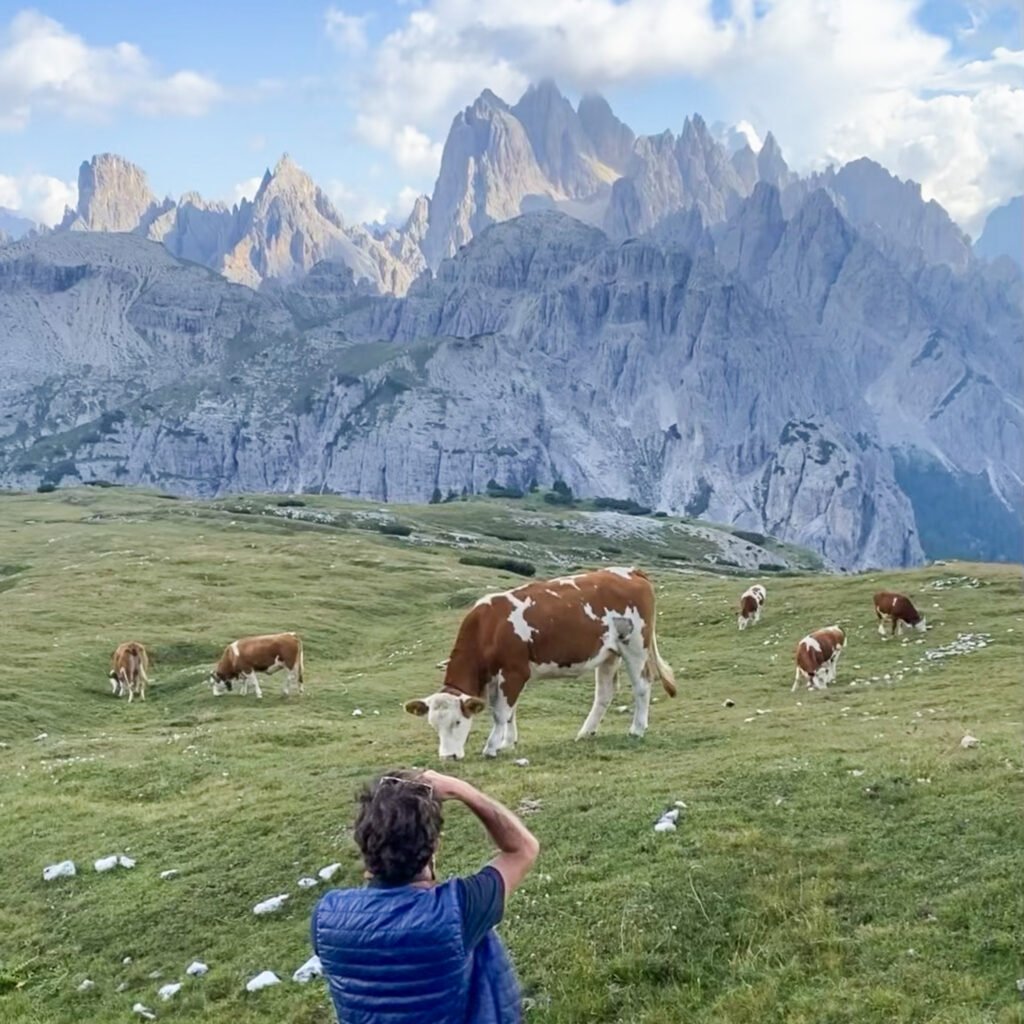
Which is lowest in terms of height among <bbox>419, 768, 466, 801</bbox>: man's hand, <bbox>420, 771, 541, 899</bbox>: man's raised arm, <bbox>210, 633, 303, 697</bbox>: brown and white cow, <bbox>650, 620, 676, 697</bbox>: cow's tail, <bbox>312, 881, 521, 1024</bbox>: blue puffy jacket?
<bbox>210, 633, 303, 697</bbox>: brown and white cow

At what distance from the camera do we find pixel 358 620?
55.7 meters

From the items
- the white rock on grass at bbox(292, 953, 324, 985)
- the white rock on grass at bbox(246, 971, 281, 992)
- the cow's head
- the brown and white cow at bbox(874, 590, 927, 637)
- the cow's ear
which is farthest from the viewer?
the brown and white cow at bbox(874, 590, 927, 637)

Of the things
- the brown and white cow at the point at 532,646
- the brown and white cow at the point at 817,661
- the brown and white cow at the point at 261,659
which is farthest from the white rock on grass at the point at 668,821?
the brown and white cow at the point at 261,659

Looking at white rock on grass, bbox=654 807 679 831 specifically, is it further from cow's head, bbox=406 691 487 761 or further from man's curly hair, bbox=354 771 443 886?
man's curly hair, bbox=354 771 443 886

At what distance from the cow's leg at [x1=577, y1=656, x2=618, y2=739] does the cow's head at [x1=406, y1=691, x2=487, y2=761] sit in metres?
3.13

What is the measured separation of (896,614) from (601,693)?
21651 mm

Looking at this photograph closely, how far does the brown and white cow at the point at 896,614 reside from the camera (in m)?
38.3

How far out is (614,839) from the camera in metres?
13.1

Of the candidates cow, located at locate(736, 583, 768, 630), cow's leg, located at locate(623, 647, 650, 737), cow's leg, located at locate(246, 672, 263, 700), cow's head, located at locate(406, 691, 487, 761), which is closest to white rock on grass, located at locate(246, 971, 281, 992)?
cow's head, located at locate(406, 691, 487, 761)

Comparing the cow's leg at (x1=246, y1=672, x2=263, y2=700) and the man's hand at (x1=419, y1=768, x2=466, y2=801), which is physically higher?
the man's hand at (x1=419, y1=768, x2=466, y2=801)

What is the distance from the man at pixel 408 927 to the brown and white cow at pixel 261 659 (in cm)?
3114

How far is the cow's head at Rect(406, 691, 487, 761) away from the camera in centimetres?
1853

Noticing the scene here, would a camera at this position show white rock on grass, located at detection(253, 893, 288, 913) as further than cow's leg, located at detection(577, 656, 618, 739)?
No

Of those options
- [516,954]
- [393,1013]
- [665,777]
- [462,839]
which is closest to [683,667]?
[665,777]
